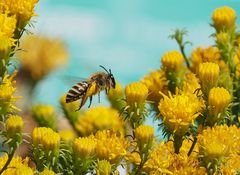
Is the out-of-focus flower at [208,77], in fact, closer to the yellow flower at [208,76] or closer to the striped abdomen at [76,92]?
the yellow flower at [208,76]

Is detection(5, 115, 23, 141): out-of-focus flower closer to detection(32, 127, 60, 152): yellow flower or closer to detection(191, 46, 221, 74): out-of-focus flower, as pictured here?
detection(32, 127, 60, 152): yellow flower

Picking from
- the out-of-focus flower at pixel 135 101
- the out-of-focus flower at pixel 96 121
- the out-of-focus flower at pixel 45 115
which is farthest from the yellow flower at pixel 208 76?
the out-of-focus flower at pixel 45 115

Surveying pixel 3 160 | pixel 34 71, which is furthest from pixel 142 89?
pixel 34 71

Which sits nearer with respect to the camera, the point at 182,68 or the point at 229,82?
the point at 229,82

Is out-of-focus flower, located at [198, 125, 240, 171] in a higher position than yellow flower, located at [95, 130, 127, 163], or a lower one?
higher

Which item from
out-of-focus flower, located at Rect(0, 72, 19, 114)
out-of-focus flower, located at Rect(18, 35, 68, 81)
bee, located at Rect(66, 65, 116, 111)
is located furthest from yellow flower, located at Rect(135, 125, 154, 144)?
out-of-focus flower, located at Rect(18, 35, 68, 81)

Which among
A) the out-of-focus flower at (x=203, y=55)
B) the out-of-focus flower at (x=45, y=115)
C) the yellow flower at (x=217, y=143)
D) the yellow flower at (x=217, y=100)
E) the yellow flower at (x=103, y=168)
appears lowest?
the out-of-focus flower at (x=45, y=115)

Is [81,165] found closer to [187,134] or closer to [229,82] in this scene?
[187,134]
